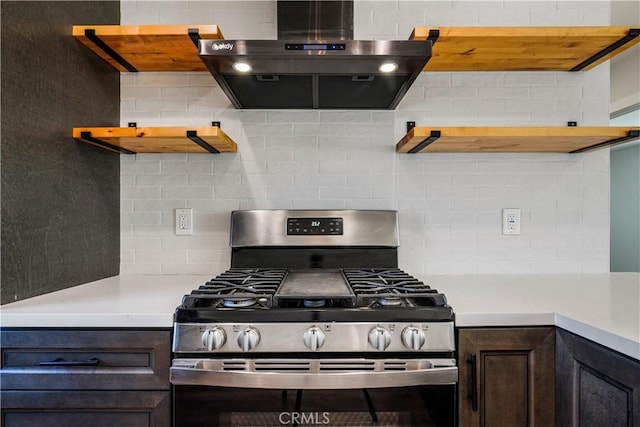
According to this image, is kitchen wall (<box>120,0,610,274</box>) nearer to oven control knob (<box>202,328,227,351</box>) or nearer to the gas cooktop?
the gas cooktop

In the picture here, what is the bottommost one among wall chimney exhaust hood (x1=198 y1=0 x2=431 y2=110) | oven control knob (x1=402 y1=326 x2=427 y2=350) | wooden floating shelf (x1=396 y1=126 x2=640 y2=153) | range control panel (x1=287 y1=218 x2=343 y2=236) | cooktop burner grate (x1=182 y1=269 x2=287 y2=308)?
oven control knob (x1=402 y1=326 x2=427 y2=350)

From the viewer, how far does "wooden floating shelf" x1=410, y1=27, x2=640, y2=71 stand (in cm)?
144

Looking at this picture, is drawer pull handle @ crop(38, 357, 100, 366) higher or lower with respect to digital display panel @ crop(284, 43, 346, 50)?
lower

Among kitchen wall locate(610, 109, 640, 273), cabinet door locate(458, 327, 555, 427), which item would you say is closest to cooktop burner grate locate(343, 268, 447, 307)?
cabinet door locate(458, 327, 555, 427)

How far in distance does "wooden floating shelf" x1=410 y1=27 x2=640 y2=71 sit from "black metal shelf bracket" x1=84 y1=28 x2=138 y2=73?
122cm

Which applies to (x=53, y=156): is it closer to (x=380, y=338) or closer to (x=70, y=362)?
(x=70, y=362)

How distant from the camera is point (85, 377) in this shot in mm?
1082

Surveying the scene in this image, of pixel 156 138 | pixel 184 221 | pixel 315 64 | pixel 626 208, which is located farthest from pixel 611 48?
pixel 626 208

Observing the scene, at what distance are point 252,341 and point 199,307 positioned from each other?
19cm

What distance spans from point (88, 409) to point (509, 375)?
1217 millimetres

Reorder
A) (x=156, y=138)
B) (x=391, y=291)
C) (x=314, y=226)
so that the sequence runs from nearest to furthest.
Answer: (x=391, y=291), (x=156, y=138), (x=314, y=226)

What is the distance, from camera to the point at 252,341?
3.51ft

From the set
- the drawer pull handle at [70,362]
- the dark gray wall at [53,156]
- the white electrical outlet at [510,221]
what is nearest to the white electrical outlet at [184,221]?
the dark gray wall at [53,156]

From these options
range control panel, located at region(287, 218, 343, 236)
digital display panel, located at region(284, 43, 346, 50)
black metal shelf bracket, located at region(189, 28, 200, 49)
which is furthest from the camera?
range control panel, located at region(287, 218, 343, 236)
